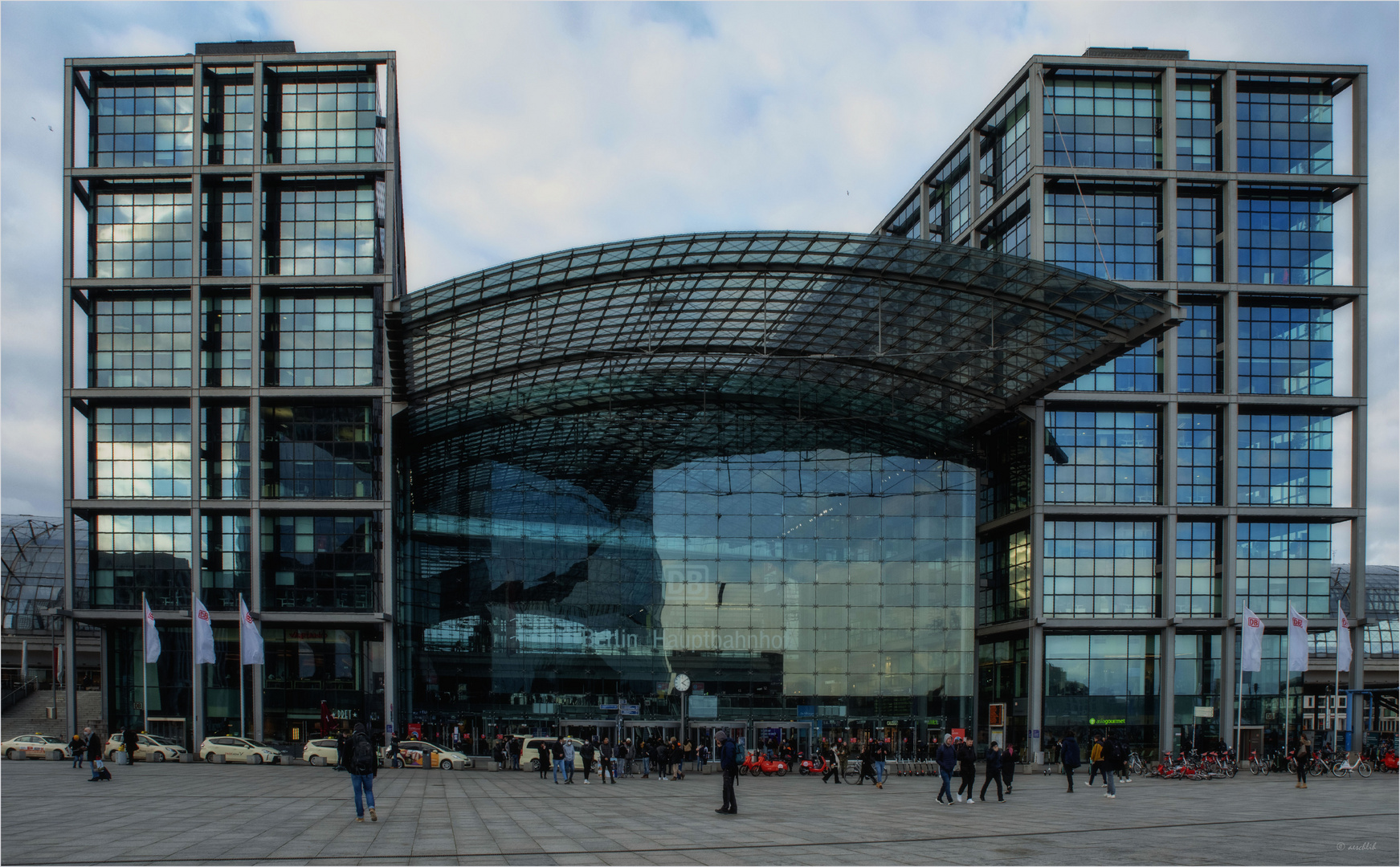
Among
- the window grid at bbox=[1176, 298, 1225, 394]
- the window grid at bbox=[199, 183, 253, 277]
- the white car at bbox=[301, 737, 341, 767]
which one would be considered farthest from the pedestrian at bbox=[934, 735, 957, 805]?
the window grid at bbox=[199, 183, 253, 277]

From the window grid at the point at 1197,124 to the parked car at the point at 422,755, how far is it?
40918 millimetres

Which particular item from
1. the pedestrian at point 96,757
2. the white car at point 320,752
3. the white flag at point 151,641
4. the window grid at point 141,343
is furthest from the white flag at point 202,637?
the window grid at point 141,343

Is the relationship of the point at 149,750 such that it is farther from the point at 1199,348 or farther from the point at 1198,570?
the point at 1199,348

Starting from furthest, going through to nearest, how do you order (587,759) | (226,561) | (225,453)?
(225,453) < (226,561) < (587,759)

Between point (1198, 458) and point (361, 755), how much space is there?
1761 inches

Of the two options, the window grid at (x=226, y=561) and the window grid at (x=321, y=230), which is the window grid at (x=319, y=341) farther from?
the window grid at (x=226, y=561)

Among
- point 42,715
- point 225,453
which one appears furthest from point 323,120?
point 42,715

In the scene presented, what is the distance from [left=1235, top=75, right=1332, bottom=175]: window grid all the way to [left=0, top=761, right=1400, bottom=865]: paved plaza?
105 ft

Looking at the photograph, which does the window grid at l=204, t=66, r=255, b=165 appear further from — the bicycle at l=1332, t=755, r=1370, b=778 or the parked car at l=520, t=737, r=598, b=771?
the bicycle at l=1332, t=755, r=1370, b=778

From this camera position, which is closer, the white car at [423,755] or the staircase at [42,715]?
the white car at [423,755]

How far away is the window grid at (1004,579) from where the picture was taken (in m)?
54.0

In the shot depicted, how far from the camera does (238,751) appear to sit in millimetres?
45656

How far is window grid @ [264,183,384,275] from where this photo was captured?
51.2 metres

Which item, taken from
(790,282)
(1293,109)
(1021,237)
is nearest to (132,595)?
(790,282)
